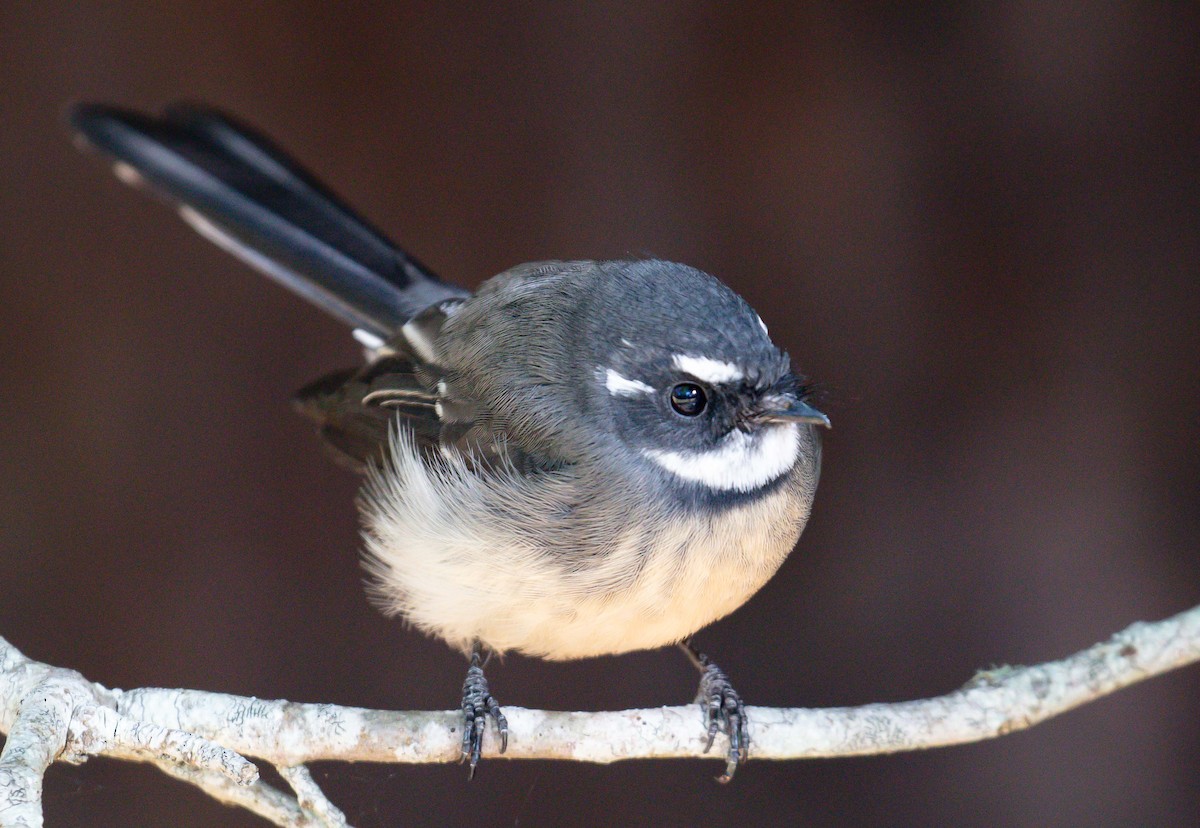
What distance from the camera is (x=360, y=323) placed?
3.21 meters

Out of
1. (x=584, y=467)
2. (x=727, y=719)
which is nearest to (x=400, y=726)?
(x=584, y=467)

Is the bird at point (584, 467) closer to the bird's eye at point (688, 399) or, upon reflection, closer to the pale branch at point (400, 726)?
the bird's eye at point (688, 399)

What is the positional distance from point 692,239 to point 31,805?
9.62 feet

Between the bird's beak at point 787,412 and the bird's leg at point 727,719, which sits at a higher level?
the bird's beak at point 787,412

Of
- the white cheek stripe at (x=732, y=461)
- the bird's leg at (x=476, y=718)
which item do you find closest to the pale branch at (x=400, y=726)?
the bird's leg at (x=476, y=718)

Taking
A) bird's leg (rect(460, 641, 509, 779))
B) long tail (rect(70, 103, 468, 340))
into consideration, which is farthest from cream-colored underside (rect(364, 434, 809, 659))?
long tail (rect(70, 103, 468, 340))

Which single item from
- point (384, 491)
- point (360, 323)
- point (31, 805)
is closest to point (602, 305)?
point (384, 491)

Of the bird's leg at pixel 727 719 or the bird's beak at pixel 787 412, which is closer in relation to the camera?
the bird's beak at pixel 787 412

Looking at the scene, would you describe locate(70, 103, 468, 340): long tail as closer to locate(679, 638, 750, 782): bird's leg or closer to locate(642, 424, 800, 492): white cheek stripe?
locate(642, 424, 800, 492): white cheek stripe

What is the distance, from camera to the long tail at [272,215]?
3062 millimetres

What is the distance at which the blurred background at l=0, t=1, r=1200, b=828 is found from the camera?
3887 millimetres

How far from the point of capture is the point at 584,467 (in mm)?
2404

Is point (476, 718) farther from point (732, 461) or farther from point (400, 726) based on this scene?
point (732, 461)

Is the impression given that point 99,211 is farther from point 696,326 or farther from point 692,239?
point 696,326
